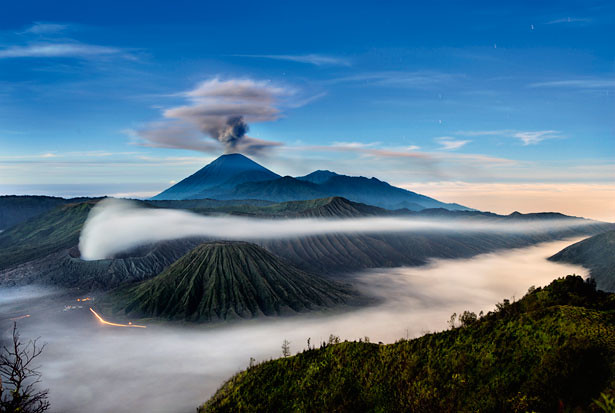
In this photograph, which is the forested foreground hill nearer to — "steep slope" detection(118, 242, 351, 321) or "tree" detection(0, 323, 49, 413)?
"tree" detection(0, 323, 49, 413)

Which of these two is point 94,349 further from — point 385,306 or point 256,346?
point 385,306

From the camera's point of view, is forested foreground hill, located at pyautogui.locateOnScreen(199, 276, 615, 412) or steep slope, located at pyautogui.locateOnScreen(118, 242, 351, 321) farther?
steep slope, located at pyautogui.locateOnScreen(118, 242, 351, 321)

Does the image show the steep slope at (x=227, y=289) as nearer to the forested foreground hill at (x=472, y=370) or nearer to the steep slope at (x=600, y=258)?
the forested foreground hill at (x=472, y=370)

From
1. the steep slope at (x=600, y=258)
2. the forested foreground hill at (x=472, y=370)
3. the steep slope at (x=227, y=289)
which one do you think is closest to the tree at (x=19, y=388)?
the forested foreground hill at (x=472, y=370)

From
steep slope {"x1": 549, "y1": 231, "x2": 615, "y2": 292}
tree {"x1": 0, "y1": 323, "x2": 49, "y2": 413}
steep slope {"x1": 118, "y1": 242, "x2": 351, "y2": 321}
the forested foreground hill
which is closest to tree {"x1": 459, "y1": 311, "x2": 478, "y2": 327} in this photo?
the forested foreground hill

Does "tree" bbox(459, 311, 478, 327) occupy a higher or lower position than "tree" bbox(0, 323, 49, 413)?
lower

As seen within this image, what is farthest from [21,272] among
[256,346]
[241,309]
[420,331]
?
[420,331]

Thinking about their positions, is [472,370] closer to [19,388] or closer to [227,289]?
[19,388]
